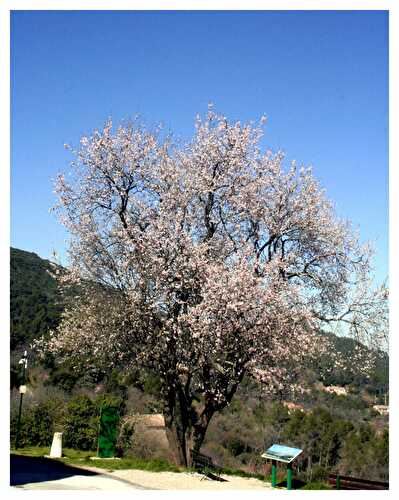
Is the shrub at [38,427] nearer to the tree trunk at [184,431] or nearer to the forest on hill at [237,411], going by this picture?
the forest on hill at [237,411]

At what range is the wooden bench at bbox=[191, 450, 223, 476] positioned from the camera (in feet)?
48.5

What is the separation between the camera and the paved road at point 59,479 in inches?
480

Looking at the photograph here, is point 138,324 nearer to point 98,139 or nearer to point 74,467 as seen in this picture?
point 74,467

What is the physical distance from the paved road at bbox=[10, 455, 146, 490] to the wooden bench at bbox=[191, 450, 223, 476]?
239 centimetres

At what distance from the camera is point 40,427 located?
24.0 metres

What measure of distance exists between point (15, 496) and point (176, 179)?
327 inches

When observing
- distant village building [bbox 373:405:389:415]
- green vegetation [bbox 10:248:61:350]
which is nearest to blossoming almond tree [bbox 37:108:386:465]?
green vegetation [bbox 10:248:61:350]

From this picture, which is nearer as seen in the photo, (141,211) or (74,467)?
(74,467)

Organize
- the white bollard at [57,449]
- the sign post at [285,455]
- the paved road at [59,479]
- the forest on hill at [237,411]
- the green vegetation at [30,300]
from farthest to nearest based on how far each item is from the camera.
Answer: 1. the green vegetation at [30,300]
2. the forest on hill at [237,411]
3. the white bollard at [57,449]
4. the sign post at [285,455]
5. the paved road at [59,479]

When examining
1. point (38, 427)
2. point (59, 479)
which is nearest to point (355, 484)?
point (59, 479)

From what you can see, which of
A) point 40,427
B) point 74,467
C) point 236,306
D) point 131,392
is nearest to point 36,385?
point 131,392

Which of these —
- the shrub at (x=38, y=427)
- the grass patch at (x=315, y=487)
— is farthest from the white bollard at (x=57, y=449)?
the grass patch at (x=315, y=487)

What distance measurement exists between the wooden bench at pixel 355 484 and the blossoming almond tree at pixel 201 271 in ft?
8.36
